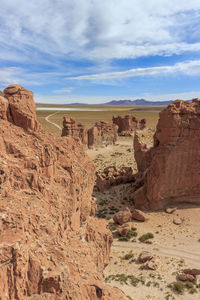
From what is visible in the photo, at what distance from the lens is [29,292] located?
18.9 ft

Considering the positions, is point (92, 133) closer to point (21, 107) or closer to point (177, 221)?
point (177, 221)

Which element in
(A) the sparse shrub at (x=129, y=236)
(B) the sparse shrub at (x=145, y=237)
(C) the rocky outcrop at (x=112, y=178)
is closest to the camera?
(B) the sparse shrub at (x=145, y=237)

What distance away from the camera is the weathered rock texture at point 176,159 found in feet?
69.7

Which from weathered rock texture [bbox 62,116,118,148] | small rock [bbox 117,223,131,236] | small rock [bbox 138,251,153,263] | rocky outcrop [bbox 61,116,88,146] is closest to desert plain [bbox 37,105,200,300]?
small rock [bbox 138,251,153,263]

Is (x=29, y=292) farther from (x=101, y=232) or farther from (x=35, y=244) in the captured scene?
(x=101, y=232)

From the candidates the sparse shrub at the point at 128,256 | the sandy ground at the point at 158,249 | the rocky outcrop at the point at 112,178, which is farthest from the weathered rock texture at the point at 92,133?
the sparse shrub at the point at 128,256

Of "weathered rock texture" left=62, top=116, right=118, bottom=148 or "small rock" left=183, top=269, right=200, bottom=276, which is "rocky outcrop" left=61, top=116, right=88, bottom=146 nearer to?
"weathered rock texture" left=62, top=116, right=118, bottom=148

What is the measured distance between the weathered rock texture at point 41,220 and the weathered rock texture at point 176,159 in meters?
11.3

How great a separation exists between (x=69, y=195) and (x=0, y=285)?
471cm

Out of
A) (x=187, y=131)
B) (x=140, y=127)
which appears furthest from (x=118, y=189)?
(x=140, y=127)

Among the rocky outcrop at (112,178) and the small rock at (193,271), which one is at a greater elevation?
the rocky outcrop at (112,178)

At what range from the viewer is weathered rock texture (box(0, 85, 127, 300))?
583 cm

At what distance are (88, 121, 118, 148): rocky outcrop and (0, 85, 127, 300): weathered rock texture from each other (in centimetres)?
3652

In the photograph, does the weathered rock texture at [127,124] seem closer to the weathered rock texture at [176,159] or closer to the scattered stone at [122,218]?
the weathered rock texture at [176,159]
